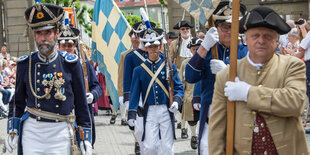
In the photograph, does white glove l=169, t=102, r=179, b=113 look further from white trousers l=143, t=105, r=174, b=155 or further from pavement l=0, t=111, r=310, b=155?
pavement l=0, t=111, r=310, b=155

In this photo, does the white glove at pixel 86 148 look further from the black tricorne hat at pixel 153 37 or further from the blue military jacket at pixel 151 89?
the black tricorne hat at pixel 153 37

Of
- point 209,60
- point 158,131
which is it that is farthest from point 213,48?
point 158,131

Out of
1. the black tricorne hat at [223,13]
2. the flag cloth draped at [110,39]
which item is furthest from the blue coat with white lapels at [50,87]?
the flag cloth draped at [110,39]

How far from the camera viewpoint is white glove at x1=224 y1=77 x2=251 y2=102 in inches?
152

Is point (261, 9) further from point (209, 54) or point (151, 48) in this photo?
point (151, 48)

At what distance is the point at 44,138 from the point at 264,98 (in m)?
2.27

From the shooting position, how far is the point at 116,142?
11047 millimetres

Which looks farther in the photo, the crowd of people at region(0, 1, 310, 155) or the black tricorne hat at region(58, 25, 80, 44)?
the black tricorne hat at region(58, 25, 80, 44)

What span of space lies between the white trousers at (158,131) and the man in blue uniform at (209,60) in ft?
5.00

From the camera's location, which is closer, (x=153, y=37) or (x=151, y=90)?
(x=151, y=90)

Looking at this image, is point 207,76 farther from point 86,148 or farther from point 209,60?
point 86,148

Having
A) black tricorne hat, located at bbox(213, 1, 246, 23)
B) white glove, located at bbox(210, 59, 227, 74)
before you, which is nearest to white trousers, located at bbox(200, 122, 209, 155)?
white glove, located at bbox(210, 59, 227, 74)

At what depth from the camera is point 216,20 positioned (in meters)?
5.65

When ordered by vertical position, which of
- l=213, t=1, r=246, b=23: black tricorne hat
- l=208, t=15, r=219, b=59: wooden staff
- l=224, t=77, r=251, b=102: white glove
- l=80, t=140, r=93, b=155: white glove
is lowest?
l=80, t=140, r=93, b=155: white glove
